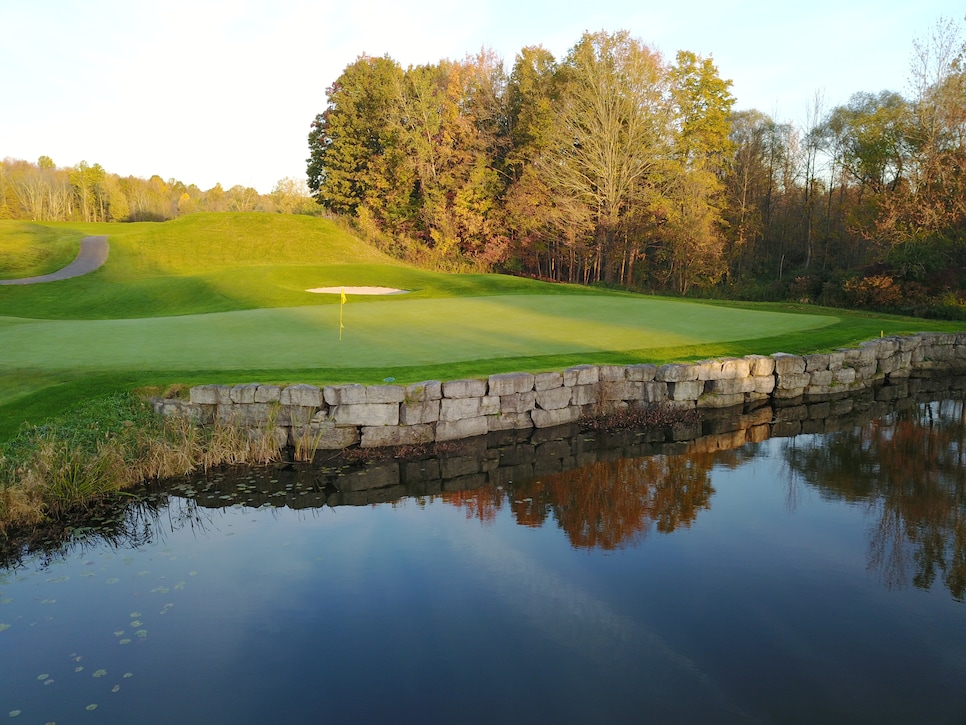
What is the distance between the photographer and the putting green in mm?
11148

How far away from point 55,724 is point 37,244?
Result: 35.2 m

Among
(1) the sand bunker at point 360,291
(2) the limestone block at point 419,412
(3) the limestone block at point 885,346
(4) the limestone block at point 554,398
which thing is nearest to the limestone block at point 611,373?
(4) the limestone block at point 554,398

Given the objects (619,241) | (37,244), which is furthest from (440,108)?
(37,244)

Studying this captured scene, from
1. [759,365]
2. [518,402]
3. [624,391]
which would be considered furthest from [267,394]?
[759,365]

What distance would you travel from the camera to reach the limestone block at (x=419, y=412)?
9789 mm

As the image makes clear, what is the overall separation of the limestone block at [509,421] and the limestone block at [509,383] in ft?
1.20

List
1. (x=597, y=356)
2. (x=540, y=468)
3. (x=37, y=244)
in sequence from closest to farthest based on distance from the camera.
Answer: (x=540, y=468) → (x=597, y=356) → (x=37, y=244)

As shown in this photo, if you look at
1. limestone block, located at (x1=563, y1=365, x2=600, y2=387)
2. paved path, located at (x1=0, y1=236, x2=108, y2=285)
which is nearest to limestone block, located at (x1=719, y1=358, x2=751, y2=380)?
limestone block, located at (x1=563, y1=365, x2=600, y2=387)

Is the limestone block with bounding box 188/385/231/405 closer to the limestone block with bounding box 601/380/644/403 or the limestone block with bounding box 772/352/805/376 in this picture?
the limestone block with bounding box 601/380/644/403

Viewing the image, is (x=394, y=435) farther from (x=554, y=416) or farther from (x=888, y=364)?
(x=888, y=364)

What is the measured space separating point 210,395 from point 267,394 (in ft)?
2.67

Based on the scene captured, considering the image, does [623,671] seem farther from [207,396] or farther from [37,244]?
[37,244]

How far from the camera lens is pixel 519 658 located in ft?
17.0

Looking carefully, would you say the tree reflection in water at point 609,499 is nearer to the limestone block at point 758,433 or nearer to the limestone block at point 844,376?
the limestone block at point 758,433
